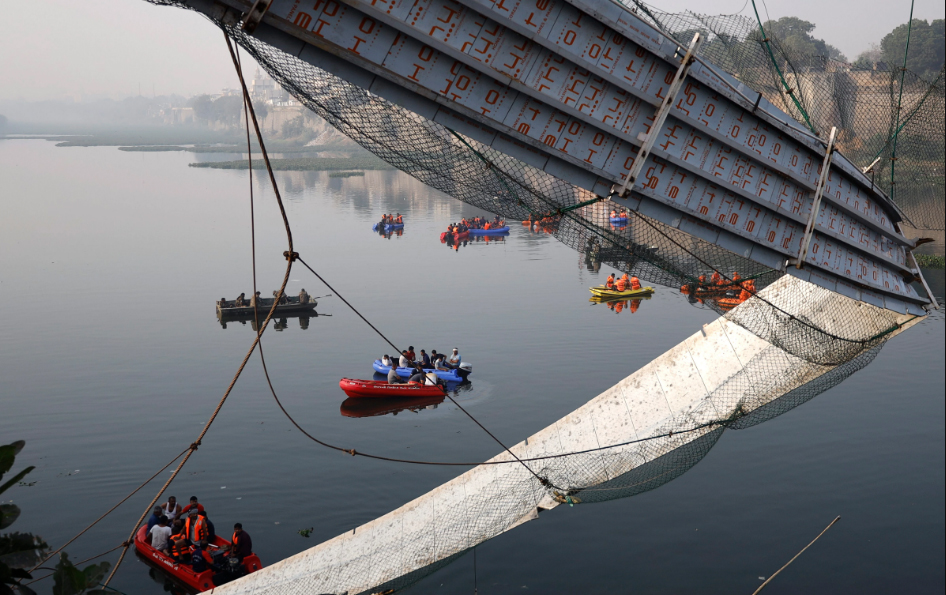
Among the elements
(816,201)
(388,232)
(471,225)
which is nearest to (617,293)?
(471,225)

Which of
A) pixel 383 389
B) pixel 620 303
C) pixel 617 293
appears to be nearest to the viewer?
pixel 383 389

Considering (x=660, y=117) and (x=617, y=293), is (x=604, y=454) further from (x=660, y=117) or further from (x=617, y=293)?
(x=617, y=293)

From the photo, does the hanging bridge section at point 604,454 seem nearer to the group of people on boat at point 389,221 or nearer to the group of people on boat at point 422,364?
the group of people on boat at point 422,364

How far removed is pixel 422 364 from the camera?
2852cm

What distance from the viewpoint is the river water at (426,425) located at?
54.3 feet

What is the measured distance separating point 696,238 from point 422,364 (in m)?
18.8

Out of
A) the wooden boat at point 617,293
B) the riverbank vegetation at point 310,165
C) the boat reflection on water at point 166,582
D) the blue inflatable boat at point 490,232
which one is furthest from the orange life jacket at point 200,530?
the riverbank vegetation at point 310,165

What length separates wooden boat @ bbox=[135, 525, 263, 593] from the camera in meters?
15.2

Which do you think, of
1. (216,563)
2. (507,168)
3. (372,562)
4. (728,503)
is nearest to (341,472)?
(216,563)

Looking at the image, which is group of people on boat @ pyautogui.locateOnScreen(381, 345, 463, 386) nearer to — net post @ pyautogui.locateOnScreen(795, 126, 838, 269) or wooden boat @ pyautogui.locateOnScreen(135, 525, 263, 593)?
wooden boat @ pyautogui.locateOnScreen(135, 525, 263, 593)

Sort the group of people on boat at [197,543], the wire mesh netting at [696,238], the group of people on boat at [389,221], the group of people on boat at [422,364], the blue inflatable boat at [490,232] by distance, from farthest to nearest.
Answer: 1. the group of people on boat at [389,221]
2. the blue inflatable boat at [490,232]
3. the group of people on boat at [422,364]
4. the group of people on boat at [197,543]
5. the wire mesh netting at [696,238]

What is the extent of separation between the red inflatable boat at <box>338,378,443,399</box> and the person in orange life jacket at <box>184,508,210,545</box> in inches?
398

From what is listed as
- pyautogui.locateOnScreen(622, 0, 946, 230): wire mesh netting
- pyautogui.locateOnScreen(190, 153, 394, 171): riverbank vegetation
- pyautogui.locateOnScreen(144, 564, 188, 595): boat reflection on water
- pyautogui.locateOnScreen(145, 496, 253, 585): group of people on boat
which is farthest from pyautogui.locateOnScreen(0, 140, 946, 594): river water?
pyautogui.locateOnScreen(190, 153, 394, 171): riverbank vegetation

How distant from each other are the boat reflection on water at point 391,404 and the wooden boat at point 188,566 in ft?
31.2
